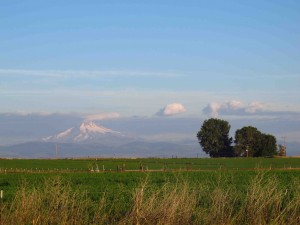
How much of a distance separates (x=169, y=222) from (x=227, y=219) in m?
1.65

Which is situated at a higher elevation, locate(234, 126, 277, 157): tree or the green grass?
locate(234, 126, 277, 157): tree

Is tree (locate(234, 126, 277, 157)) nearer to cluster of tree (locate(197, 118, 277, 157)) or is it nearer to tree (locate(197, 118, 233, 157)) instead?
cluster of tree (locate(197, 118, 277, 157))

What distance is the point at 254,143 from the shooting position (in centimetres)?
16038

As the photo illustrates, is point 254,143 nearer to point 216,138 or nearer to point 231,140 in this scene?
point 231,140

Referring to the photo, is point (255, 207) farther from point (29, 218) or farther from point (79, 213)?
point (29, 218)

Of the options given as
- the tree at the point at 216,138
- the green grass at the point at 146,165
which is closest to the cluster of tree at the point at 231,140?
the tree at the point at 216,138

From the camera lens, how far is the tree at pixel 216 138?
164m

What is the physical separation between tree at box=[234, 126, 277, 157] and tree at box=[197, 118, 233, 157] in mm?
4904

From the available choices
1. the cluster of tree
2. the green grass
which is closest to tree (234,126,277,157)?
the cluster of tree

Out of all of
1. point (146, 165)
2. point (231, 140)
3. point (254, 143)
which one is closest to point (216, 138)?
point (231, 140)

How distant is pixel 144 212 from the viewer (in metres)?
13.6

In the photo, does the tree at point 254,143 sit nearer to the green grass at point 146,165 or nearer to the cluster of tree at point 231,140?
the cluster of tree at point 231,140

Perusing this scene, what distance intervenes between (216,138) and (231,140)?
17.6 feet

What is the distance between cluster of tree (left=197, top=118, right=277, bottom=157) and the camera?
520ft
